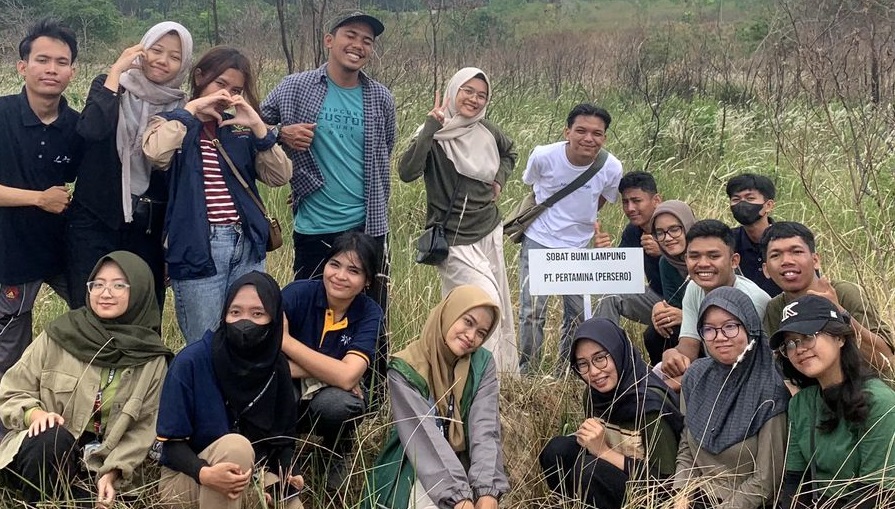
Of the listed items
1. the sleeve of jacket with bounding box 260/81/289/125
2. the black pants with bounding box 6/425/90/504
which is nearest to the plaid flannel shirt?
the sleeve of jacket with bounding box 260/81/289/125

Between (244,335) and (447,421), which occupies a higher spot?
(244,335)

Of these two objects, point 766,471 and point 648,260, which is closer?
point 766,471

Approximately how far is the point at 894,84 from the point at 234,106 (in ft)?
14.9

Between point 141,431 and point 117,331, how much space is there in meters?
0.38

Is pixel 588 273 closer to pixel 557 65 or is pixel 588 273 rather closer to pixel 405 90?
pixel 405 90

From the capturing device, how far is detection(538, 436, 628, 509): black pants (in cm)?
318

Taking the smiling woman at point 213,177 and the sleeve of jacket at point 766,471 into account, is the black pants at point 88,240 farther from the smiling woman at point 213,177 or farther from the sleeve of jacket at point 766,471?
the sleeve of jacket at point 766,471

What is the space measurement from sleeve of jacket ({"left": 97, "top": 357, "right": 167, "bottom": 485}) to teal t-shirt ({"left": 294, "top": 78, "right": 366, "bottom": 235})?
3.63ft

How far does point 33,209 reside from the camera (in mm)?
3598

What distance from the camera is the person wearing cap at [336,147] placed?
4055 millimetres

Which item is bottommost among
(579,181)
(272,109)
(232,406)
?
(232,406)

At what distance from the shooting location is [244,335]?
3008mm

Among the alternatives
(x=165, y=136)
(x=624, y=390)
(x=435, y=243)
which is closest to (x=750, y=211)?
(x=624, y=390)

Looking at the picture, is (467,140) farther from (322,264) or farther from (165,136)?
(165,136)
